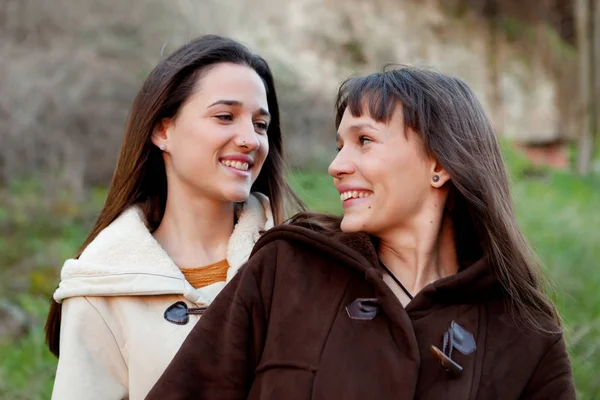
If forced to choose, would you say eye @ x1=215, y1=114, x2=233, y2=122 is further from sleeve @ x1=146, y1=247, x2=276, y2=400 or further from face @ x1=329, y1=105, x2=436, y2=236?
sleeve @ x1=146, y1=247, x2=276, y2=400

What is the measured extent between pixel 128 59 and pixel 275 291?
347 inches

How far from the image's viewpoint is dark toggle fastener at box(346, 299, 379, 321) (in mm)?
2191

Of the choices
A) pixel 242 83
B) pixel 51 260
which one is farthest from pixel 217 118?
pixel 51 260

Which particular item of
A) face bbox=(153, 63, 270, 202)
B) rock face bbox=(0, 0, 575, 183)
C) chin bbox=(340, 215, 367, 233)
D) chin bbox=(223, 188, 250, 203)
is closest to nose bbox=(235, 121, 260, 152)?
face bbox=(153, 63, 270, 202)

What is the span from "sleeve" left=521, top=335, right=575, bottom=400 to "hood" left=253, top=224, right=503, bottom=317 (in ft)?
0.78

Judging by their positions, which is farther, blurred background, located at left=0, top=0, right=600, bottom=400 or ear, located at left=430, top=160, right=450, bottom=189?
blurred background, located at left=0, top=0, right=600, bottom=400

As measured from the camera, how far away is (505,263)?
238 cm

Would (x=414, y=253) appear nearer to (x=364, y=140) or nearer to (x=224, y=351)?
(x=364, y=140)

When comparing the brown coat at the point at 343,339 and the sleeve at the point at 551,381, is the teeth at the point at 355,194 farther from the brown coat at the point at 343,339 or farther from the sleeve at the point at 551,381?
the sleeve at the point at 551,381

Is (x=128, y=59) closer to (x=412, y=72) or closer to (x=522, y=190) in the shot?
(x=522, y=190)

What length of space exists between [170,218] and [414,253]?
961mm

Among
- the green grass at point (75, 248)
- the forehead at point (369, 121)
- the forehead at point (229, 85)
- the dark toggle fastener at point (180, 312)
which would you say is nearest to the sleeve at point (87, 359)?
the dark toggle fastener at point (180, 312)

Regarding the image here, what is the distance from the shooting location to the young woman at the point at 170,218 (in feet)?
8.17

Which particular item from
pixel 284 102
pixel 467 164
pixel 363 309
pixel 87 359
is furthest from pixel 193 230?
pixel 284 102
